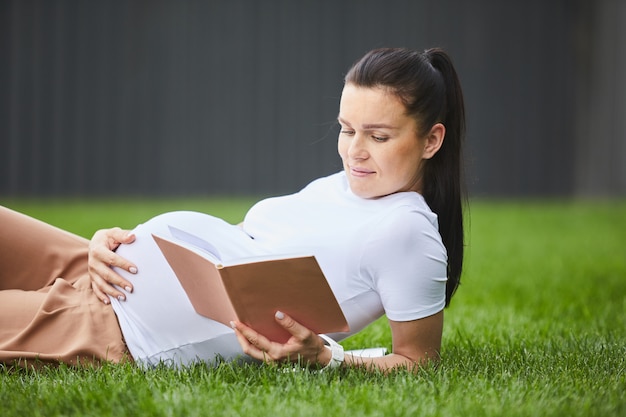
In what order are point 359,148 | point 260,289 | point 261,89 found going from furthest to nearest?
1. point 261,89
2. point 359,148
3. point 260,289

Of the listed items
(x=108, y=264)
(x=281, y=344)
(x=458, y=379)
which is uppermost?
(x=108, y=264)

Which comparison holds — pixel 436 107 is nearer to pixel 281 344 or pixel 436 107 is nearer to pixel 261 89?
pixel 281 344

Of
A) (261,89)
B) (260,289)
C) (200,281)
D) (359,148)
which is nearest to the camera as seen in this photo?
(260,289)

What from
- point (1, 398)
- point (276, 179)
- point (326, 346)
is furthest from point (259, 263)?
point (276, 179)

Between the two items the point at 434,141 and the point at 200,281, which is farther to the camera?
the point at 434,141

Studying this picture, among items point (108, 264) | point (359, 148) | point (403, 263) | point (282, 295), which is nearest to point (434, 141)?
point (359, 148)

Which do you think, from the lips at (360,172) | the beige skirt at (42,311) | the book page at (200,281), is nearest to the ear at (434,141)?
the lips at (360,172)

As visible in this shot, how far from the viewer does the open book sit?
5.97 ft

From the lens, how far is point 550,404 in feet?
6.09

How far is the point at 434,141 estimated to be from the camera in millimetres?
2174

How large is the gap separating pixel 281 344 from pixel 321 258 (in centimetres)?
23

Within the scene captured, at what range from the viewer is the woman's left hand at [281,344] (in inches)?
76.7

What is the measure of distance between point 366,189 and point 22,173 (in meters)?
8.24

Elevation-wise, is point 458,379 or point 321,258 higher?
point 321,258
